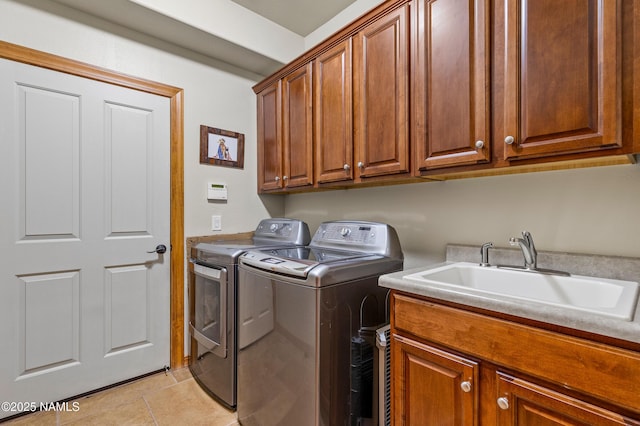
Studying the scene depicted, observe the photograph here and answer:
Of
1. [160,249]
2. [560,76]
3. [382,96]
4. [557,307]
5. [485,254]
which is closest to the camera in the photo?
[557,307]

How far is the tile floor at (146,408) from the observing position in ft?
5.55

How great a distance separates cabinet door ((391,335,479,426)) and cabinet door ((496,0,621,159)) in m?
0.83

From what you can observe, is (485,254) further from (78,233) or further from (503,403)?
(78,233)

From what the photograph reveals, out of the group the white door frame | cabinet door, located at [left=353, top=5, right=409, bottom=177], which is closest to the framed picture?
the white door frame

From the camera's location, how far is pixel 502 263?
4.87ft

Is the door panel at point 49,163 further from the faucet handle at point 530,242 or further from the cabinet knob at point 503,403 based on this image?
the faucet handle at point 530,242

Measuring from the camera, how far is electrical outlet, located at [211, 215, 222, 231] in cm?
247

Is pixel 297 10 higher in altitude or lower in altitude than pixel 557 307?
higher

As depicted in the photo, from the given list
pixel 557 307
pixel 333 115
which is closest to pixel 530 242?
pixel 557 307

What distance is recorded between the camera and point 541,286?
1270 millimetres

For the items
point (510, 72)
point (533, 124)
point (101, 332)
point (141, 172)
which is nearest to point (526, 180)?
point (533, 124)

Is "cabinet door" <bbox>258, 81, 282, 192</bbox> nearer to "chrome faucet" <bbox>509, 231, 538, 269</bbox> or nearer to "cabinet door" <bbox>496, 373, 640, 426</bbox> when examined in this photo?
"chrome faucet" <bbox>509, 231, 538, 269</bbox>

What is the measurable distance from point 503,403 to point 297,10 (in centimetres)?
267

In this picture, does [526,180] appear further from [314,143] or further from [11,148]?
[11,148]
